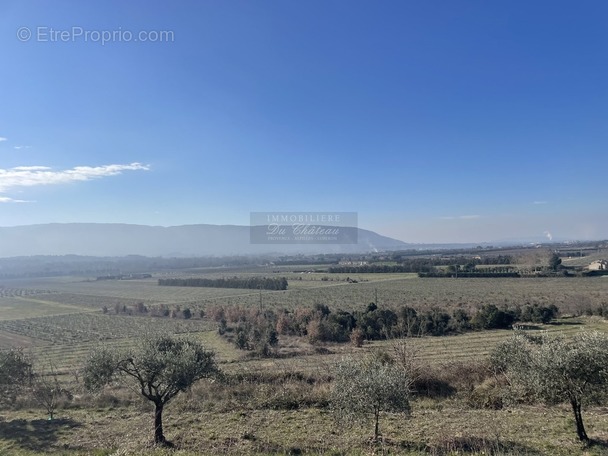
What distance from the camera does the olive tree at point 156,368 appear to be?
16.6 m

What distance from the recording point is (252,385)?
23297mm

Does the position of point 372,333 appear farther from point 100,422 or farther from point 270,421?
point 100,422

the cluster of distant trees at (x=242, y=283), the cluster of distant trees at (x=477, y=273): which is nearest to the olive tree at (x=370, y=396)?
the cluster of distant trees at (x=242, y=283)

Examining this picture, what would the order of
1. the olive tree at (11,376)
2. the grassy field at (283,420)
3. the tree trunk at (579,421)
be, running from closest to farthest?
the tree trunk at (579,421) → the grassy field at (283,420) → the olive tree at (11,376)

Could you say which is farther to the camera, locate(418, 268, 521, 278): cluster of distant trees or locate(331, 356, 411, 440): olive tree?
locate(418, 268, 521, 278): cluster of distant trees

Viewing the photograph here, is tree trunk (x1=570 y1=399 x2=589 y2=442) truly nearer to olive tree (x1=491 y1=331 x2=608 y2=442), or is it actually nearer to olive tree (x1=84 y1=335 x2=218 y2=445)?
olive tree (x1=491 y1=331 x2=608 y2=442)

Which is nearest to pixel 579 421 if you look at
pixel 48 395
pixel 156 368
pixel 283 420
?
pixel 283 420

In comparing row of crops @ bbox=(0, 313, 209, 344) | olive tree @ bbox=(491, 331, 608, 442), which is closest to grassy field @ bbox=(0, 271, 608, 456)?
olive tree @ bbox=(491, 331, 608, 442)

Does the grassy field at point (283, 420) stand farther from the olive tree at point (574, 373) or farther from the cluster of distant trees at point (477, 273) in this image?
the cluster of distant trees at point (477, 273)

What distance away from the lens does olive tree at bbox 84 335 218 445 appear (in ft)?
54.3

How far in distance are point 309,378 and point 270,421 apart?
620cm

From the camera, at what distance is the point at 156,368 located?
16.7 m

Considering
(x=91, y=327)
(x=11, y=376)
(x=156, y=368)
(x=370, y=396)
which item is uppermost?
(x=156, y=368)

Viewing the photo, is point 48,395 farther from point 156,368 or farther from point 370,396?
point 370,396
